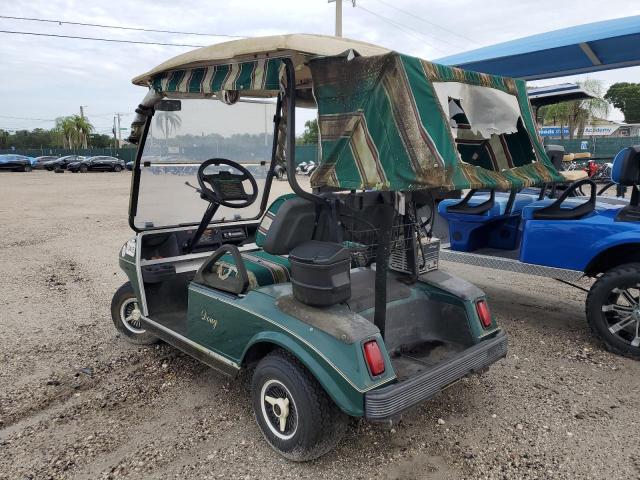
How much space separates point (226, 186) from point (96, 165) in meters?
33.3

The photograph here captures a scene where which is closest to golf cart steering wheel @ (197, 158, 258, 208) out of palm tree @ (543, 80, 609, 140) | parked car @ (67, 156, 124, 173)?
palm tree @ (543, 80, 609, 140)

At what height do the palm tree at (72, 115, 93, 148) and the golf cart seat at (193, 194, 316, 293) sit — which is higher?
the palm tree at (72, 115, 93, 148)

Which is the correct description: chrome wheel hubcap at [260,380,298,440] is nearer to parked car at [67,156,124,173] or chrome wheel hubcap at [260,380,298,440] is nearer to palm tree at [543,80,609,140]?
palm tree at [543,80,609,140]

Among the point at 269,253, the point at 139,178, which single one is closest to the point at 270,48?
the point at 269,253

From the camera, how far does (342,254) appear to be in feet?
7.89

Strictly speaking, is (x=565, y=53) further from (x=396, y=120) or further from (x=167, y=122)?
(x=396, y=120)

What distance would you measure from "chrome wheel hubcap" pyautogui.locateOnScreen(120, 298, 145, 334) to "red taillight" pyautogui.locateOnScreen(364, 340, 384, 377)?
7.46 feet

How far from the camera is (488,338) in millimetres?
2910

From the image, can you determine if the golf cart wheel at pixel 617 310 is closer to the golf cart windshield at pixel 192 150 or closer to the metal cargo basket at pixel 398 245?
the metal cargo basket at pixel 398 245

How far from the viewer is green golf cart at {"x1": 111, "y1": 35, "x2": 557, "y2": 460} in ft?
7.30

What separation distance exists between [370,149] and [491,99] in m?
1.00

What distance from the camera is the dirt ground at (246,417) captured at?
2506mm

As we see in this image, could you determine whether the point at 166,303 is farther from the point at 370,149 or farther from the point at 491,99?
the point at 491,99

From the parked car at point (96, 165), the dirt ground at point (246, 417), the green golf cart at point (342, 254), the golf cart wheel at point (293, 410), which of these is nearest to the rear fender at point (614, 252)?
the dirt ground at point (246, 417)
